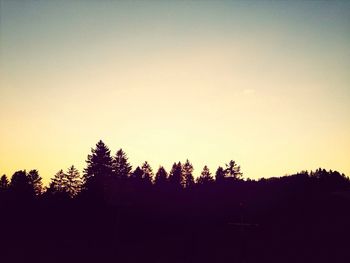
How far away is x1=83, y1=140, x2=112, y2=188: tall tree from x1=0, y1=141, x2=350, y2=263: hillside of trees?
1136 centimetres

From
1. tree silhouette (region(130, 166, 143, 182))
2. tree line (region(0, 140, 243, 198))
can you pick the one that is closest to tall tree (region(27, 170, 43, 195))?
tree line (region(0, 140, 243, 198))

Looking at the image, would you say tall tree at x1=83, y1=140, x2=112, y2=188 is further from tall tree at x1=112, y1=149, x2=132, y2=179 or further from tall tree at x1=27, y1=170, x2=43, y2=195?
tall tree at x1=27, y1=170, x2=43, y2=195

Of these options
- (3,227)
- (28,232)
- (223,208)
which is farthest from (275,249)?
(3,227)

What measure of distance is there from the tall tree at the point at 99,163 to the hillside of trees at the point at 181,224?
11.4 meters

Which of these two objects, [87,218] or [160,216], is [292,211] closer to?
[160,216]

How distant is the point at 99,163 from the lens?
65000mm

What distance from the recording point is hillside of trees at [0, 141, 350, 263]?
118 ft

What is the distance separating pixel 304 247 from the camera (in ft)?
116

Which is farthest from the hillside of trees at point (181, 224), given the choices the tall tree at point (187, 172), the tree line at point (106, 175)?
the tall tree at point (187, 172)

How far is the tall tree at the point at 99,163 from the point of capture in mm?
64312

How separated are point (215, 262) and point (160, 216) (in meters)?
15.8

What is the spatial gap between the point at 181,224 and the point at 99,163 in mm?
25013

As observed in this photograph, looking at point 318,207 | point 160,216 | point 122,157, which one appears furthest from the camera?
point 122,157

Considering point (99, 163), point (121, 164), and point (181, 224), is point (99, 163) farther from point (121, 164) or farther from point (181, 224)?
point (181, 224)
